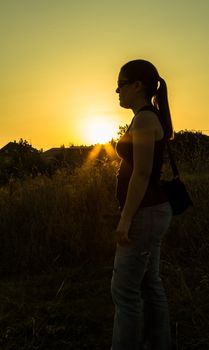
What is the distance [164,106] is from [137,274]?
100 centimetres

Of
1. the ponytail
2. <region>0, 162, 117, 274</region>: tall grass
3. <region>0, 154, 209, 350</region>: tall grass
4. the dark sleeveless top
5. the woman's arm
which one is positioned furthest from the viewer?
<region>0, 162, 117, 274</region>: tall grass

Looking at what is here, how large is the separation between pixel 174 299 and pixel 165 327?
1362mm

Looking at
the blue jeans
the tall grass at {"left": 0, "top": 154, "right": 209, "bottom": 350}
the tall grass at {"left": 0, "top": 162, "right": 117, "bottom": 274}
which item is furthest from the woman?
the tall grass at {"left": 0, "top": 162, "right": 117, "bottom": 274}

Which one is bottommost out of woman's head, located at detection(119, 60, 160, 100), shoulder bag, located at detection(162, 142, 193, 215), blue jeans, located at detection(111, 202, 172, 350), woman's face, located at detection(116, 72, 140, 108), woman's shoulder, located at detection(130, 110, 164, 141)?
blue jeans, located at detection(111, 202, 172, 350)

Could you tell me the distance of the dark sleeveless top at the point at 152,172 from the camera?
3148 millimetres

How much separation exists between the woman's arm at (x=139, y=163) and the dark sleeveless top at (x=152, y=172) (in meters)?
0.07

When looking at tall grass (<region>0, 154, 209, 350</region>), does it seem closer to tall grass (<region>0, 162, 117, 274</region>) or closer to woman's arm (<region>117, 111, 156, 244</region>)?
tall grass (<region>0, 162, 117, 274</region>)

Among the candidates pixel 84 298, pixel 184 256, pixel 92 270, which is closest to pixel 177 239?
pixel 184 256

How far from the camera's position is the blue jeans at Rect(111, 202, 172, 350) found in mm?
3133

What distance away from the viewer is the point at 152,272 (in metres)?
3.36

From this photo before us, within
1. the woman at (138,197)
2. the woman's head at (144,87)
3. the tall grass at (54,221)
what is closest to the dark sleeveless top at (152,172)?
the woman at (138,197)

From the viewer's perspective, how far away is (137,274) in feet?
10.4

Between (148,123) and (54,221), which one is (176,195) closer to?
(148,123)

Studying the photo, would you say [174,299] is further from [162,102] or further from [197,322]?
[162,102]
